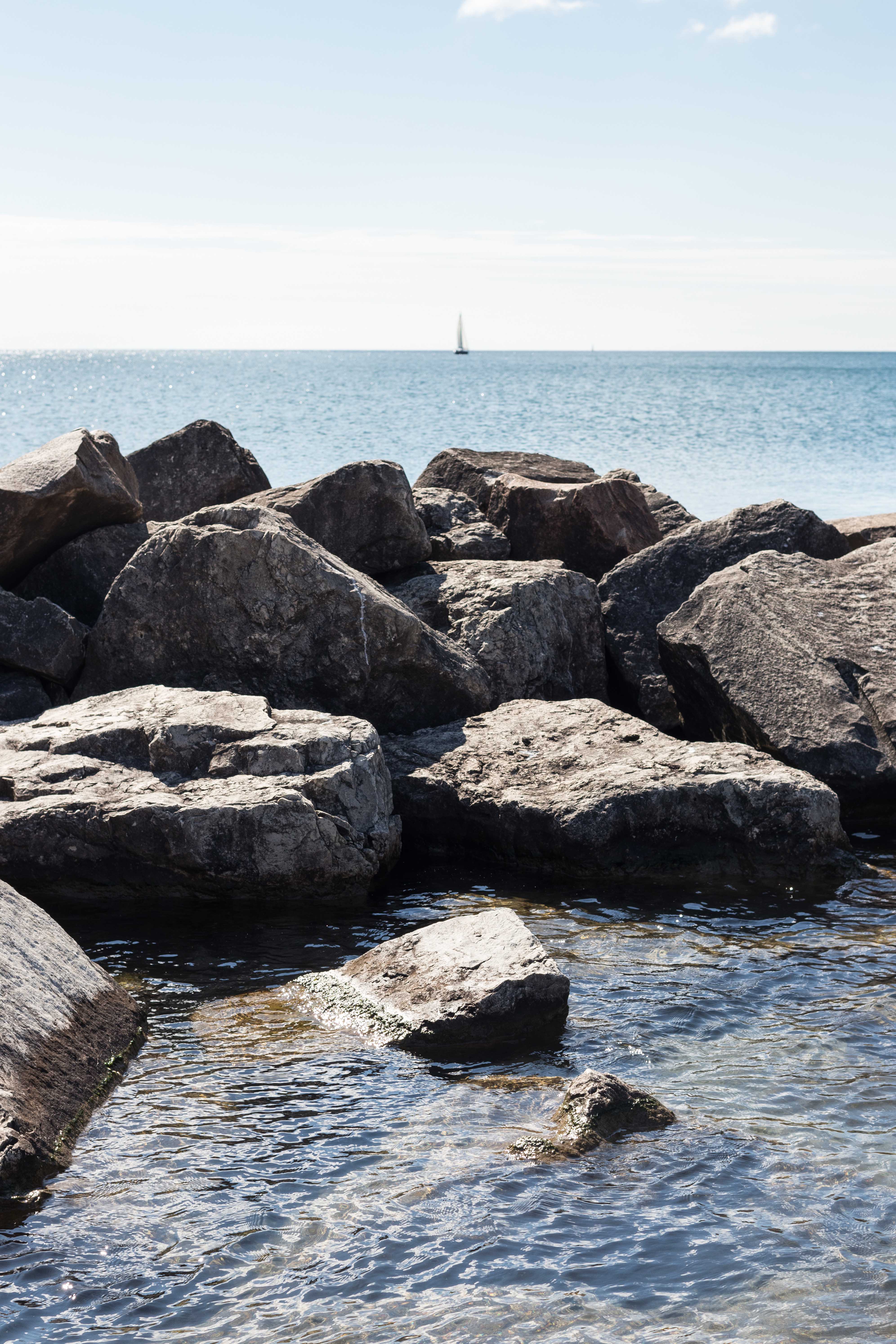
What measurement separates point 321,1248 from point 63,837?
368cm

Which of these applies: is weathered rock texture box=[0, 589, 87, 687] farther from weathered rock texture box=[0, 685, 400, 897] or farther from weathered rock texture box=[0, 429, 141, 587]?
weathered rock texture box=[0, 685, 400, 897]

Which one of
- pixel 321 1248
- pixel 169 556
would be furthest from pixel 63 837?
pixel 321 1248

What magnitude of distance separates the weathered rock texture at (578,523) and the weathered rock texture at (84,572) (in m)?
3.64

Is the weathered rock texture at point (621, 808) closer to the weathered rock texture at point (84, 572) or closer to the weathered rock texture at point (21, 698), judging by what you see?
the weathered rock texture at point (21, 698)

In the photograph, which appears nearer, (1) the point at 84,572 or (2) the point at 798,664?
(2) the point at 798,664

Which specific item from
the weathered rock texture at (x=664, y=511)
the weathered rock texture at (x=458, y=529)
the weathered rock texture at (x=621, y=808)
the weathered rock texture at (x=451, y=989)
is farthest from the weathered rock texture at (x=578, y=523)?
the weathered rock texture at (x=451, y=989)

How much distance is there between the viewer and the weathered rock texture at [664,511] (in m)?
12.8

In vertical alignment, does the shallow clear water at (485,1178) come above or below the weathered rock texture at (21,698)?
below

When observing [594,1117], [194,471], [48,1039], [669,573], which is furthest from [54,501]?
[594,1117]

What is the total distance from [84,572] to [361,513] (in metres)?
2.43

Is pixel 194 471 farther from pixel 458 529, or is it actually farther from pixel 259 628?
pixel 259 628

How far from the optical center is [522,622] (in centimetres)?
976

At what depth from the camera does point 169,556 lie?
8.86 m

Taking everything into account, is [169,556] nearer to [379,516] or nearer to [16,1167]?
[379,516]
